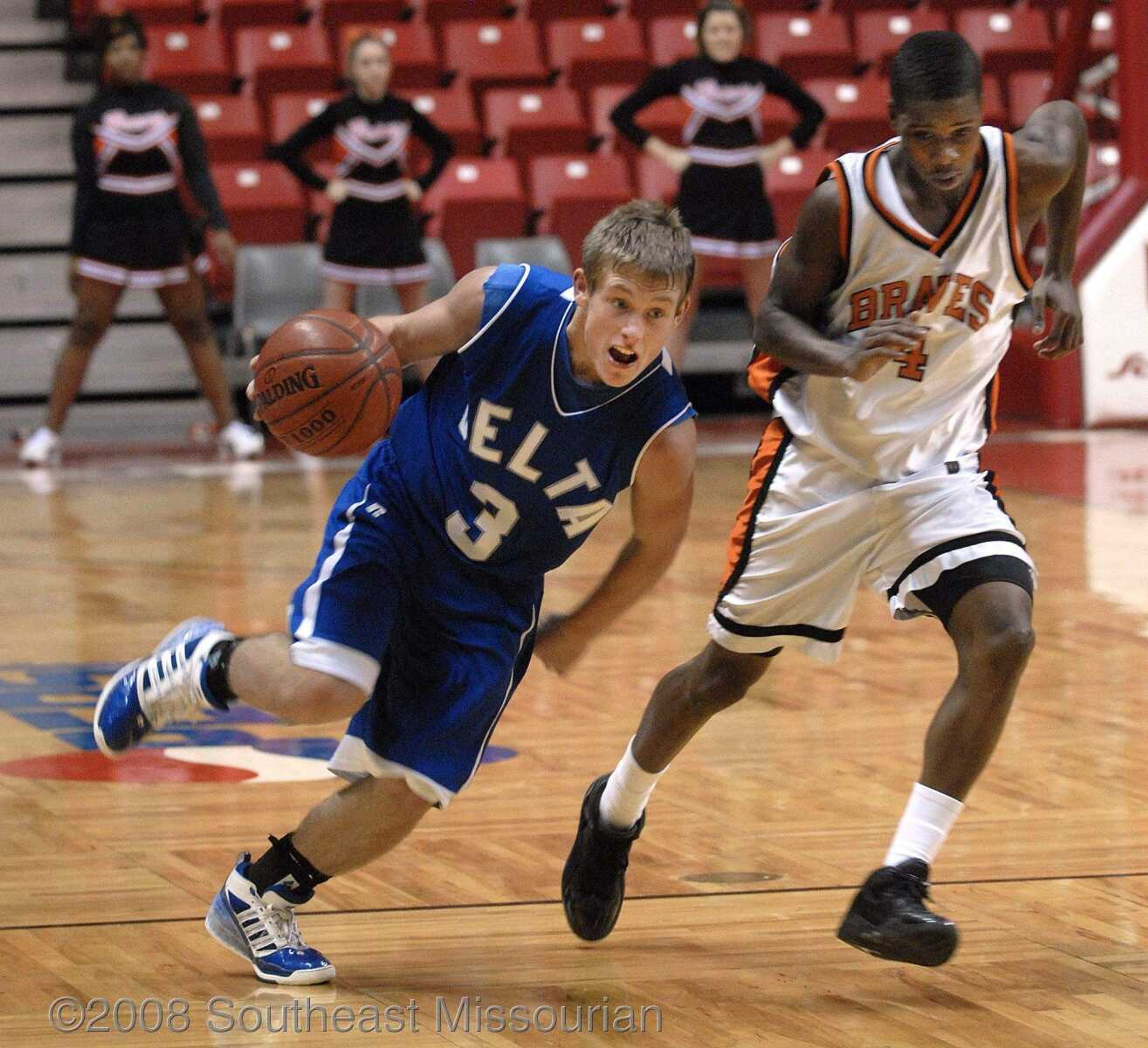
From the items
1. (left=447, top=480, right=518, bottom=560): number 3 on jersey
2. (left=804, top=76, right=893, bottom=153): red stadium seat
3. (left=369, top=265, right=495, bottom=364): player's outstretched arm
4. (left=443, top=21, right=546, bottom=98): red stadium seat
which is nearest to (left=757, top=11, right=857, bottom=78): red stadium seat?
(left=804, top=76, right=893, bottom=153): red stadium seat

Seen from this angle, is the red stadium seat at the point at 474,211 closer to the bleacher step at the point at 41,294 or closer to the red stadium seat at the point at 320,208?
the red stadium seat at the point at 320,208

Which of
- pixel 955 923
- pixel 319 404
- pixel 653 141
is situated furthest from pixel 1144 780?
pixel 653 141

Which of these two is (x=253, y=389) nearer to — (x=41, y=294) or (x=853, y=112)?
(x=41, y=294)

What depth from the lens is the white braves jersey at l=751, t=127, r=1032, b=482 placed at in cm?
335

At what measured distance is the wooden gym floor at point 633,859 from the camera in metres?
2.90

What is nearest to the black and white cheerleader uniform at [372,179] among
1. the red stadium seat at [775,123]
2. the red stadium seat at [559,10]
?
the red stadium seat at [775,123]

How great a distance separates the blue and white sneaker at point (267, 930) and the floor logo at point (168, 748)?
36.8 inches

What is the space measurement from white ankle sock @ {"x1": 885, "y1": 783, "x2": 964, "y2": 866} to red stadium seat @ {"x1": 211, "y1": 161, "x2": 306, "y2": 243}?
8.63m

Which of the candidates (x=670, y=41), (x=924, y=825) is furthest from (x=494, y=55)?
(x=924, y=825)

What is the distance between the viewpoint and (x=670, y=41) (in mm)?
12633

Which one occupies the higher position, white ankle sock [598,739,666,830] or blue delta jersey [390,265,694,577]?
blue delta jersey [390,265,694,577]

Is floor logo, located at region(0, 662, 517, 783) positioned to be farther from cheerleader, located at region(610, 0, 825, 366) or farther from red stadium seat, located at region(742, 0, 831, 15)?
red stadium seat, located at region(742, 0, 831, 15)

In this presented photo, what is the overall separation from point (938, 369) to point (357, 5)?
999 centimetres

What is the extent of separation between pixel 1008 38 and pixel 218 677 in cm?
1080
